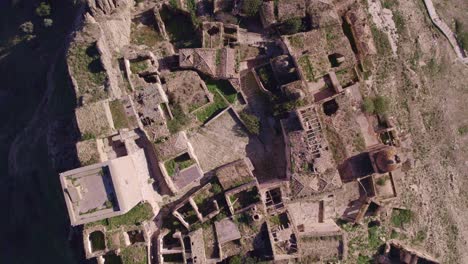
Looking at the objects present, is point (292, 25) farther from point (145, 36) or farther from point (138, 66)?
point (138, 66)

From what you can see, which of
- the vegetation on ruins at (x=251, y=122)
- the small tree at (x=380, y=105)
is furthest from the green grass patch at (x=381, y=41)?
the vegetation on ruins at (x=251, y=122)

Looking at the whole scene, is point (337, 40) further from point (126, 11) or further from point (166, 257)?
point (166, 257)

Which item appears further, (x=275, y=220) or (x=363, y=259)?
(x=363, y=259)

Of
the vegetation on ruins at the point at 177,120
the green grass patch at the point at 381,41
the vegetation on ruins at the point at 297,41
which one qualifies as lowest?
the vegetation on ruins at the point at 177,120

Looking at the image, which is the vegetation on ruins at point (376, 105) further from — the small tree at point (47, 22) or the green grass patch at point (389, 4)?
the small tree at point (47, 22)

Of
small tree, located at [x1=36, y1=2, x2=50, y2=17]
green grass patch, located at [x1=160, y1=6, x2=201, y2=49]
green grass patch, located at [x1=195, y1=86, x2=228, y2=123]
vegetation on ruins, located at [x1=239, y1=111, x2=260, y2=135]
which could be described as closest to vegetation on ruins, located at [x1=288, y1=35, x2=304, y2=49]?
vegetation on ruins, located at [x1=239, y1=111, x2=260, y2=135]

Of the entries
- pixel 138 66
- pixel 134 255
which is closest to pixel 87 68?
pixel 138 66
